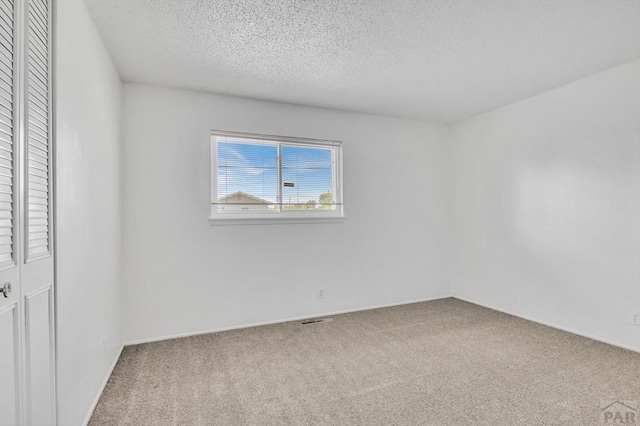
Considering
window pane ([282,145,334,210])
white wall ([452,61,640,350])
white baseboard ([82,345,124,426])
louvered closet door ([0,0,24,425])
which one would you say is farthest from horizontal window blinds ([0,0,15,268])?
white wall ([452,61,640,350])

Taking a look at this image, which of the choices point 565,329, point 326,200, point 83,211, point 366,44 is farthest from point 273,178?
point 565,329

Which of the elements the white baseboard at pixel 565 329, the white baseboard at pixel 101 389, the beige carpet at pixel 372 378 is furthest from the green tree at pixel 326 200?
the white baseboard at pixel 101 389

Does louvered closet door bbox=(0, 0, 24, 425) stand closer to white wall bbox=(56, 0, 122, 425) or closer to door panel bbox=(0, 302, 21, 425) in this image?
door panel bbox=(0, 302, 21, 425)

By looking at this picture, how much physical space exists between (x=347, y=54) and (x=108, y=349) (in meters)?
2.94

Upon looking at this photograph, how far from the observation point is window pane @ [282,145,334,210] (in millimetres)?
3807

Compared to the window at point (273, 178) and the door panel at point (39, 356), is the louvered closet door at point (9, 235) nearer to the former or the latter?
the door panel at point (39, 356)

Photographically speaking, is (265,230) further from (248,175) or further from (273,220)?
(248,175)

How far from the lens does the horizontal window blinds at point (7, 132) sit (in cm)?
109

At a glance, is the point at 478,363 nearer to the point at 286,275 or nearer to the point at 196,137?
the point at 286,275

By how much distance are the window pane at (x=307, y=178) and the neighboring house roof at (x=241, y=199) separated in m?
0.31

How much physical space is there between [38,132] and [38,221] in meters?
0.38

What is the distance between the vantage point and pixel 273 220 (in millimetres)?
3656

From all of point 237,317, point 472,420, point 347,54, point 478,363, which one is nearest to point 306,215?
point 237,317

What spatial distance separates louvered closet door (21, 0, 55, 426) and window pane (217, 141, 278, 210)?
201 cm
